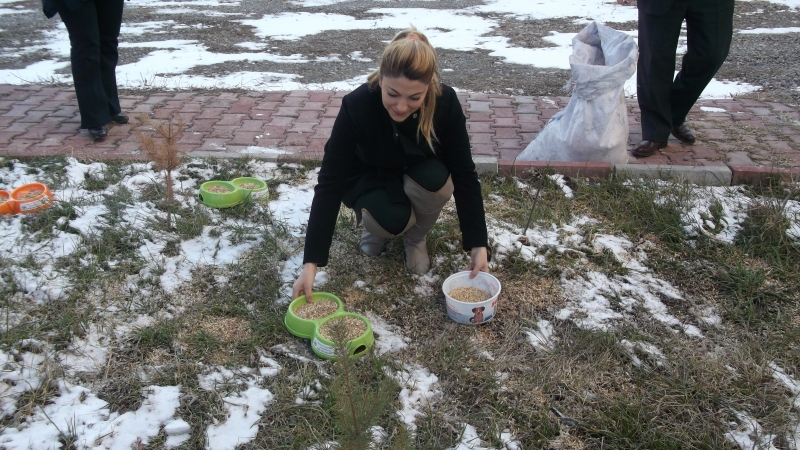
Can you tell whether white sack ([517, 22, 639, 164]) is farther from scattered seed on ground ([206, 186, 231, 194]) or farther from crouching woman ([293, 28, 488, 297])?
scattered seed on ground ([206, 186, 231, 194])

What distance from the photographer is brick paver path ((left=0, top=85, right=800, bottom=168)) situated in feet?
13.1

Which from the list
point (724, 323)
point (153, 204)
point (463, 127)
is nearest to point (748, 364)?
point (724, 323)

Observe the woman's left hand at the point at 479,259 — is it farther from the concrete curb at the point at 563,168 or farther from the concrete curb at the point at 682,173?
the concrete curb at the point at 682,173

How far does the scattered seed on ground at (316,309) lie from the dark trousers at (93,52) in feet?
8.15

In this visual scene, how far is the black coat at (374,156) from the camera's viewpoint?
244cm

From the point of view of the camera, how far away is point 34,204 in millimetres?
3158

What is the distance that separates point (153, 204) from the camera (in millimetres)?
3352

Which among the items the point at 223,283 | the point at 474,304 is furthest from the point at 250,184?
the point at 474,304

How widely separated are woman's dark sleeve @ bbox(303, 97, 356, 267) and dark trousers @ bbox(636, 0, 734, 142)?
216cm

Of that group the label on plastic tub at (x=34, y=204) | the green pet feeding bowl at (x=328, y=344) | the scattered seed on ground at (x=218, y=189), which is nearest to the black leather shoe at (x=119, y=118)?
the label on plastic tub at (x=34, y=204)

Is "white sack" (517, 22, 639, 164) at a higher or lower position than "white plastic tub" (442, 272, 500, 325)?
higher

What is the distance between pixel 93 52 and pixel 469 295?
3.00 m

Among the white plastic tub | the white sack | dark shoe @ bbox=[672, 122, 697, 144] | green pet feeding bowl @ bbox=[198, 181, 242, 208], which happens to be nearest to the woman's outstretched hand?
the white plastic tub

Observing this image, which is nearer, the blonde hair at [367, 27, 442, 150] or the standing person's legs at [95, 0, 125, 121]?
the blonde hair at [367, 27, 442, 150]
